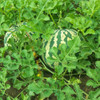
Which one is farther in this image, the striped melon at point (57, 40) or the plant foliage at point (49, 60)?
the striped melon at point (57, 40)

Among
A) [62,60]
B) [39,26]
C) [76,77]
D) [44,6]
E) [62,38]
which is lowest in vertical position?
[76,77]

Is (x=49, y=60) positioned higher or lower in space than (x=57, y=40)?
lower

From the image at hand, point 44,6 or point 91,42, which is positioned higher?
point 44,6

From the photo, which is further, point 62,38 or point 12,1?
point 12,1

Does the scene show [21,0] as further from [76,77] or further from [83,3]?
[76,77]

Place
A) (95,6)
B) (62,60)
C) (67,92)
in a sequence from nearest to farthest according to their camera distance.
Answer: (67,92), (62,60), (95,6)

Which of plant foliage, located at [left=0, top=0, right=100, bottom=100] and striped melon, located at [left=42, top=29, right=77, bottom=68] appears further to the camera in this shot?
striped melon, located at [left=42, top=29, right=77, bottom=68]

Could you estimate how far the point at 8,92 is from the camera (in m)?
1.98

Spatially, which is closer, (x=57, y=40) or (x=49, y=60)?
(x=49, y=60)

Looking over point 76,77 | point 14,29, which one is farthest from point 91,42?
point 14,29

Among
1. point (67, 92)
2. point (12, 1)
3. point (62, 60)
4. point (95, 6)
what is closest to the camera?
point (67, 92)

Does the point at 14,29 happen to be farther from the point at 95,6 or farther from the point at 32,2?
the point at 95,6

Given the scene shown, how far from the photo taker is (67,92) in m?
1.62

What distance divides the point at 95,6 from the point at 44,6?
56 cm
